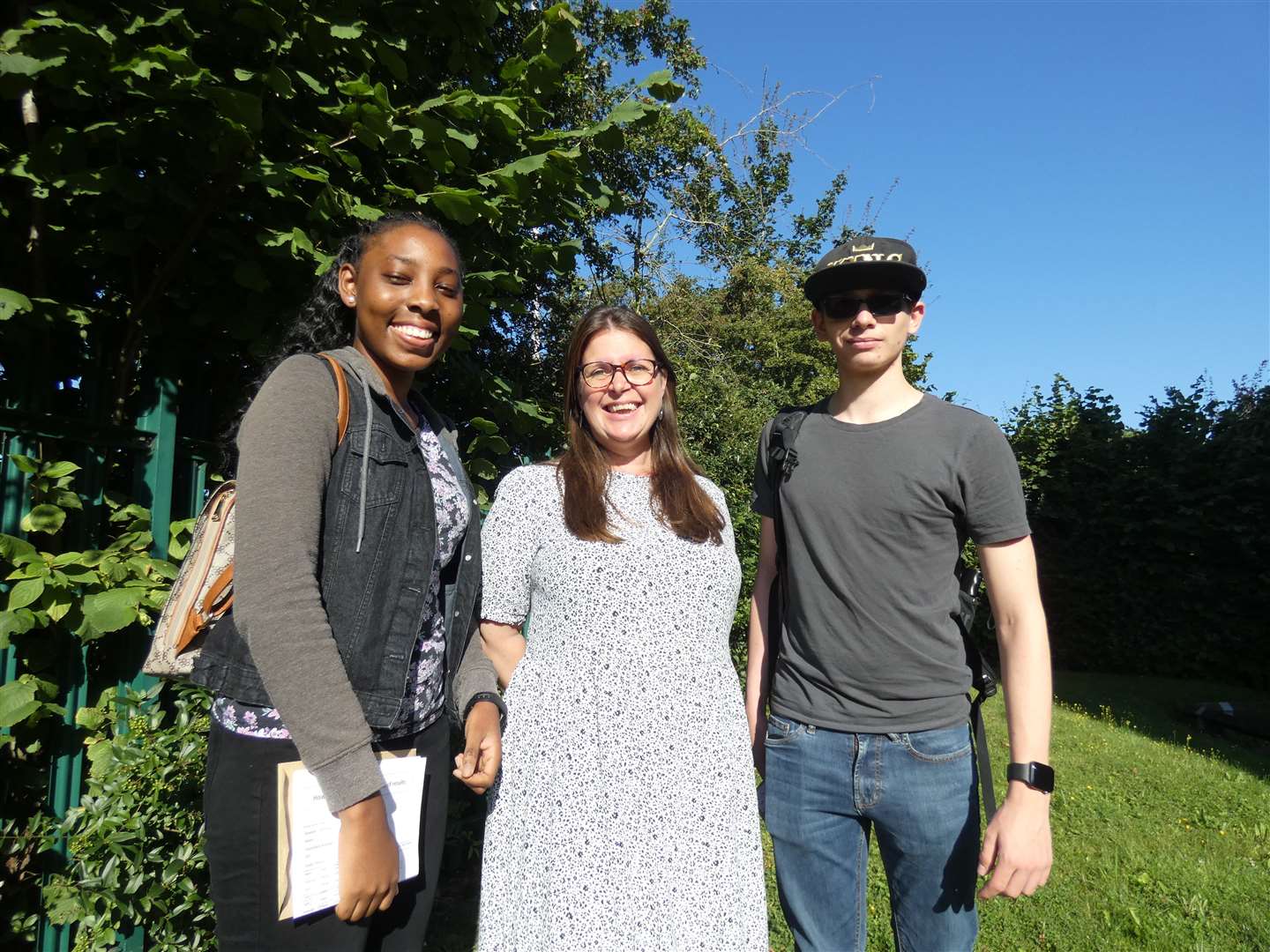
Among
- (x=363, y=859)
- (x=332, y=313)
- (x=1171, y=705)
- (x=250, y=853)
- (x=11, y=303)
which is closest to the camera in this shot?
(x=363, y=859)

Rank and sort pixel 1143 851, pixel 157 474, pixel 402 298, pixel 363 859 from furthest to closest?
pixel 1143 851 → pixel 157 474 → pixel 402 298 → pixel 363 859

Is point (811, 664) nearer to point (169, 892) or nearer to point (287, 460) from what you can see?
point (287, 460)

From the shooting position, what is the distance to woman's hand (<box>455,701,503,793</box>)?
1681mm

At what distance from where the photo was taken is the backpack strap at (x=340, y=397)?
4.63 feet

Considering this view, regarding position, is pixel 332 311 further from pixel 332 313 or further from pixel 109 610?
pixel 109 610

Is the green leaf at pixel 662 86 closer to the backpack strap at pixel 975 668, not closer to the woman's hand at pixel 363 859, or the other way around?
the backpack strap at pixel 975 668

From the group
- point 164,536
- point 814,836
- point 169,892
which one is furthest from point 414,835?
point 164,536

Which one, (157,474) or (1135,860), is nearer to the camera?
(157,474)

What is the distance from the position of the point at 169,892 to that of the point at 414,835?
4.27 feet

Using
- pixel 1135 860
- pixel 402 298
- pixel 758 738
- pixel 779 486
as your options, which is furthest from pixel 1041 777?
pixel 1135 860

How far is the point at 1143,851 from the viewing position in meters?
4.32

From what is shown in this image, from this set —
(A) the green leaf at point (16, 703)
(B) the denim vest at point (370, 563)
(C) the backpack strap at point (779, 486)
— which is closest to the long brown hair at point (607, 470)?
(C) the backpack strap at point (779, 486)

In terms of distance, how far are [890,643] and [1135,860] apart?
365cm

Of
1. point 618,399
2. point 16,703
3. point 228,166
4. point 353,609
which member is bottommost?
point 16,703
